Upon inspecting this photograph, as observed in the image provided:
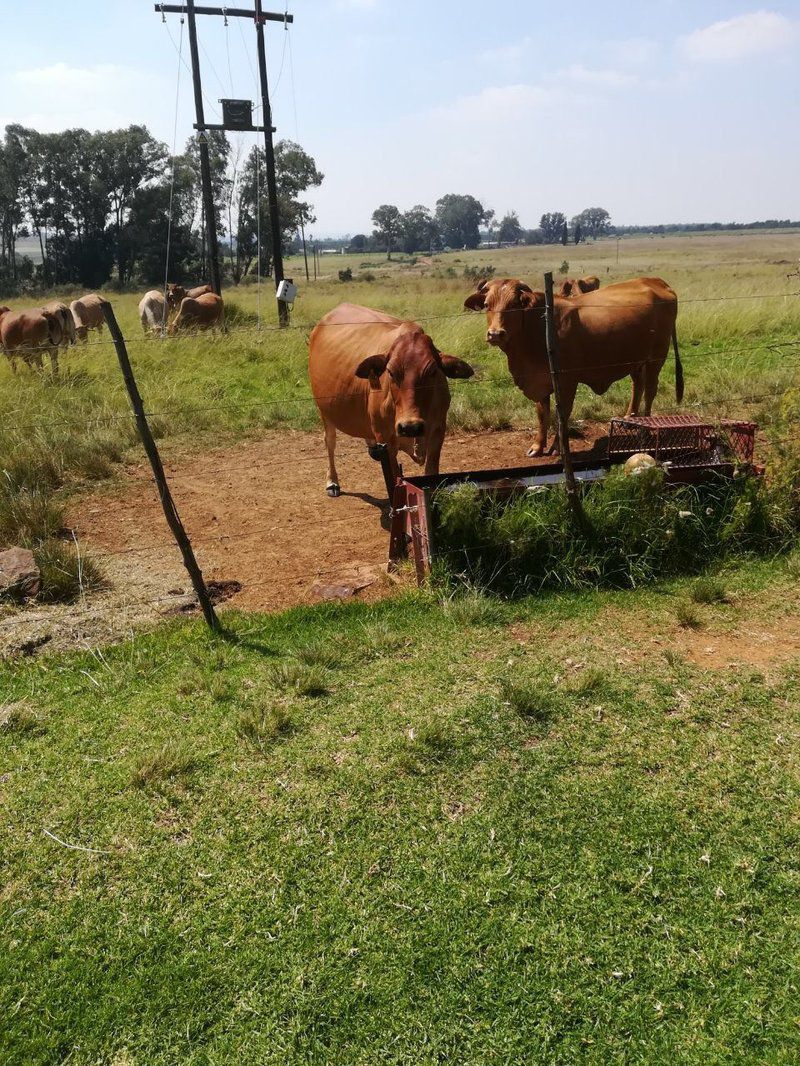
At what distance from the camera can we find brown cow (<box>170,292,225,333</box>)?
1800 cm

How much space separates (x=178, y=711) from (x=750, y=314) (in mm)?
15337

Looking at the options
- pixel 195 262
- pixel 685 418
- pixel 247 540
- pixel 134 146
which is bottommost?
pixel 247 540

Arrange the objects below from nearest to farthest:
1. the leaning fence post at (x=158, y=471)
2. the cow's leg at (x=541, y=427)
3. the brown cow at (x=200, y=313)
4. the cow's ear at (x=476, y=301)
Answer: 1. the leaning fence post at (x=158, y=471)
2. the cow's leg at (x=541, y=427)
3. the cow's ear at (x=476, y=301)
4. the brown cow at (x=200, y=313)

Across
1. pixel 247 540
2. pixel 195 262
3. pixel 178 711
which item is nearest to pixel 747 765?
pixel 178 711

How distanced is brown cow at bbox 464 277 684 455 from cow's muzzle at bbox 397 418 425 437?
2.34 metres

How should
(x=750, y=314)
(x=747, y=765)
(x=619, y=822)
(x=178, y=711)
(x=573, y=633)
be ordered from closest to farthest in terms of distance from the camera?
(x=619, y=822) < (x=747, y=765) < (x=178, y=711) < (x=573, y=633) < (x=750, y=314)

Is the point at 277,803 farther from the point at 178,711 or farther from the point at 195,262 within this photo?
the point at 195,262

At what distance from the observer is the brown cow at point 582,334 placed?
786 centimetres

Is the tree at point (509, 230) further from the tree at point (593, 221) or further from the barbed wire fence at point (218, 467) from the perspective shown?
the barbed wire fence at point (218, 467)

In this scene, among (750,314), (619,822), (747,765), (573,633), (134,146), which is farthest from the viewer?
(134,146)

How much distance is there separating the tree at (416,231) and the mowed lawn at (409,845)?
401 ft

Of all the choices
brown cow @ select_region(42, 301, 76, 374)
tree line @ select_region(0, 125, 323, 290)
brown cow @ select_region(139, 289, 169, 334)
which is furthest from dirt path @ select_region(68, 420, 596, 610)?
tree line @ select_region(0, 125, 323, 290)

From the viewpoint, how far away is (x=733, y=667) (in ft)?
14.4

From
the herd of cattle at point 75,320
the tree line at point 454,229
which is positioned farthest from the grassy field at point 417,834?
the tree line at point 454,229
